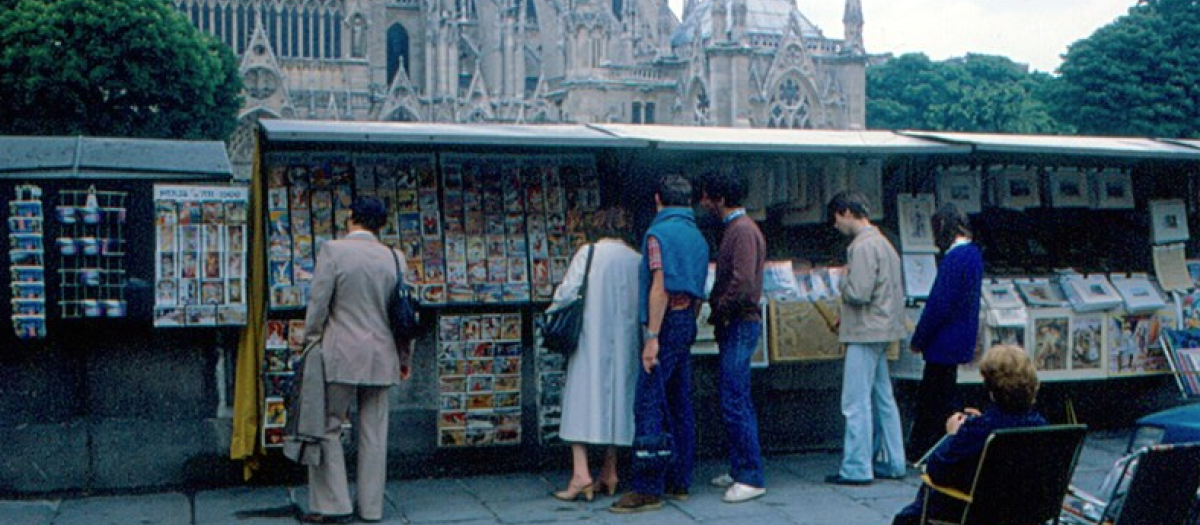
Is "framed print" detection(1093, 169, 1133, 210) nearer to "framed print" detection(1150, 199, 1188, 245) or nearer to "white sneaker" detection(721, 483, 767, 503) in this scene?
"framed print" detection(1150, 199, 1188, 245)

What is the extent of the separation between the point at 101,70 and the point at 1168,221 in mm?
36012

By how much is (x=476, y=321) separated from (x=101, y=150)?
2.35m

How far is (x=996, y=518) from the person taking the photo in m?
5.13

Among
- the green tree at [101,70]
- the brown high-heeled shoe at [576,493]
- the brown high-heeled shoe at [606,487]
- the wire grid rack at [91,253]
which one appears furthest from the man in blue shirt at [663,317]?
the green tree at [101,70]

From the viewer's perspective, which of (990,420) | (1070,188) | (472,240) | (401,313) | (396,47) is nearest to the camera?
(990,420)

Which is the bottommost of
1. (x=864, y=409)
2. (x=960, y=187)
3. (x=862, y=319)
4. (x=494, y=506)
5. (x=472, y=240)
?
(x=494, y=506)

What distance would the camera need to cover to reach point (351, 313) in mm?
6887

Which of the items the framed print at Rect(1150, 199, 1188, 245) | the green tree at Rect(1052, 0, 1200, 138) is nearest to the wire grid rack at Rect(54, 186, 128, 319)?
the framed print at Rect(1150, 199, 1188, 245)

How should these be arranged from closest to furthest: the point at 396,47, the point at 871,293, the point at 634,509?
the point at 634,509 → the point at 871,293 → the point at 396,47

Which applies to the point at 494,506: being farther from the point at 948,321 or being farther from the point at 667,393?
the point at 948,321

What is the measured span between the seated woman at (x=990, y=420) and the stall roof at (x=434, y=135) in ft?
10.0

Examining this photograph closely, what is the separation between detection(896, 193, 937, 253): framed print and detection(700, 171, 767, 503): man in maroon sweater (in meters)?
2.05

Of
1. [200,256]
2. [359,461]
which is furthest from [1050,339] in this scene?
[200,256]

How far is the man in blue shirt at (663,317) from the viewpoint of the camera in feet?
23.7
